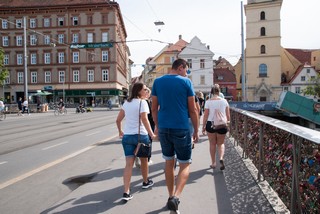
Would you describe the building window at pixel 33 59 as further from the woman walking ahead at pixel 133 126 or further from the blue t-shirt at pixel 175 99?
the blue t-shirt at pixel 175 99

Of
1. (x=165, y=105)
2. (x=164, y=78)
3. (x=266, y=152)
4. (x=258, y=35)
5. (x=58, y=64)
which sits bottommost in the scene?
(x=266, y=152)

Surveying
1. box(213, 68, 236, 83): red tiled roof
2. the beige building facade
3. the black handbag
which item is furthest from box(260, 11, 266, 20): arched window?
the black handbag

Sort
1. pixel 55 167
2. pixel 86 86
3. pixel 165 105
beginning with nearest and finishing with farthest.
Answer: pixel 165 105 < pixel 55 167 < pixel 86 86

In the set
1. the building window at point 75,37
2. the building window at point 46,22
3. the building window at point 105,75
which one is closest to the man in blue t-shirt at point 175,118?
the building window at point 105,75

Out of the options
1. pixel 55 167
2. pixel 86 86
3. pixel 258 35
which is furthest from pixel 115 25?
pixel 55 167

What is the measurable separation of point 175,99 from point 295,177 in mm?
1666

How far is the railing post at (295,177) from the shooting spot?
357cm

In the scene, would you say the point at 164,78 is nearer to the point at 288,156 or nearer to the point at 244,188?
the point at 288,156

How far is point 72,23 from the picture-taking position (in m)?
63.0

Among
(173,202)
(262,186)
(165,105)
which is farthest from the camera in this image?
(262,186)

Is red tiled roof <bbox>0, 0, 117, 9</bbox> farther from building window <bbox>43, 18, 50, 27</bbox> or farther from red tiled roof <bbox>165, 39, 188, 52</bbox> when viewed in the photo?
red tiled roof <bbox>165, 39, 188, 52</bbox>

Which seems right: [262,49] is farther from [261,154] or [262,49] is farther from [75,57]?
[261,154]

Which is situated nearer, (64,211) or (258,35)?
(64,211)

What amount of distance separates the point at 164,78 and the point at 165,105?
348 mm
